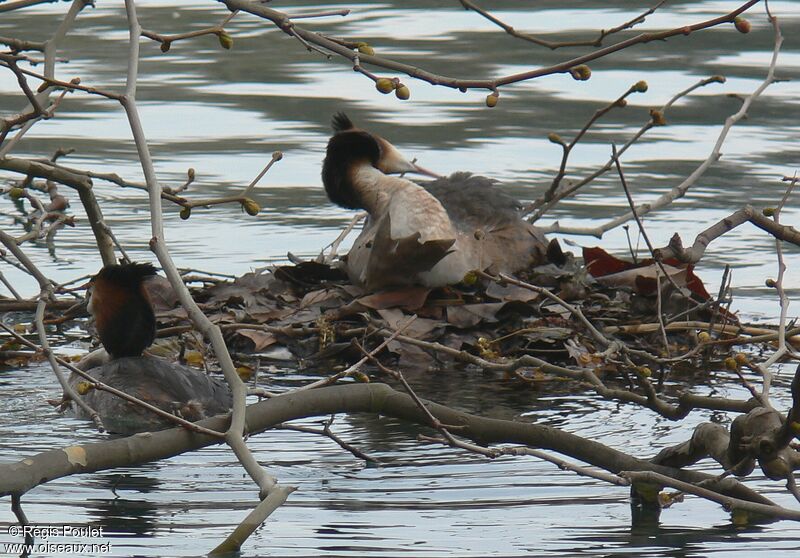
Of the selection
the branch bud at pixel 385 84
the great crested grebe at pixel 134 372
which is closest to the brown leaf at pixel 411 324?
the great crested grebe at pixel 134 372

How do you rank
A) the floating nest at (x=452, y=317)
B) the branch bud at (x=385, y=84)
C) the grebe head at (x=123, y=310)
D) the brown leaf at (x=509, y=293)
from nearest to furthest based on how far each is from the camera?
the branch bud at (x=385, y=84), the grebe head at (x=123, y=310), the floating nest at (x=452, y=317), the brown leaf at (x=509, y=293)

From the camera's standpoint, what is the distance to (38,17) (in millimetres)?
19750

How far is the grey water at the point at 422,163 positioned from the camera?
4773 mm

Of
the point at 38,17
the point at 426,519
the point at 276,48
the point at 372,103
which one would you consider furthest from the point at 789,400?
the point at 38,17

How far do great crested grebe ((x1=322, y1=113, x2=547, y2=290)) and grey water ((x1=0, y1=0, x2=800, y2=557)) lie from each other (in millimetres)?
816

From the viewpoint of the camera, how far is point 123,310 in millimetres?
6656

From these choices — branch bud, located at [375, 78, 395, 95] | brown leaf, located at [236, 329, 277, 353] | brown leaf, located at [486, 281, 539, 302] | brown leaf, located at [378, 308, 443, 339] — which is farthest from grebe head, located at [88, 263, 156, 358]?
branch bud, located at [375, 78, 395, 95]

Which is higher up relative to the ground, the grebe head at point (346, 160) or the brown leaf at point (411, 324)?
the grebe head at point (346, 160)

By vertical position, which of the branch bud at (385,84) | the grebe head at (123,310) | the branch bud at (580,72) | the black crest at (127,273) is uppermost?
the branch bud at (580,72)

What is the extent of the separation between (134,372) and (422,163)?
5.47 meters

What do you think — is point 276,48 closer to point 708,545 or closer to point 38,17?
point 38,17

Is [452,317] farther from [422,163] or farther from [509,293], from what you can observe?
[422,163]

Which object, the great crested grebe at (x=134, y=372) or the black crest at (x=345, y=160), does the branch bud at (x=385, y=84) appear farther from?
the black crest at (x=345, y=160)

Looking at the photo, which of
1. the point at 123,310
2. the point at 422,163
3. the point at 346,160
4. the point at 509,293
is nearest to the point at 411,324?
→ the point at 509,293
